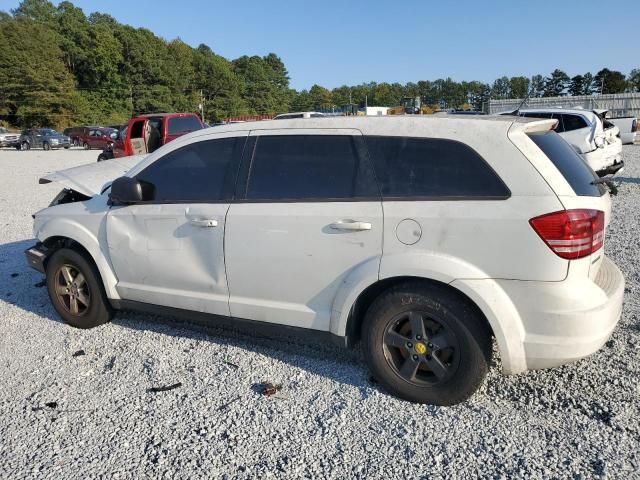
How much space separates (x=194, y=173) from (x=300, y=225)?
42.4 inches

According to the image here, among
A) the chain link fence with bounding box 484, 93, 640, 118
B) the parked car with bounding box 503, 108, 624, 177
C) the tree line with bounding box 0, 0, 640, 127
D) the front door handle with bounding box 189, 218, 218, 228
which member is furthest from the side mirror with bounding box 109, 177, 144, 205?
the tree line with bounding box 0, 0, 640, 127

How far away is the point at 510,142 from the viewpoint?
9.50 feet

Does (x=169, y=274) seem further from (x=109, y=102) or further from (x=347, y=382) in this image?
(x=109, y=102)

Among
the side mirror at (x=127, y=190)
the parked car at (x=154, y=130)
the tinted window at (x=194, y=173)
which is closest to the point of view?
the tinted window at (x=194, y=173)

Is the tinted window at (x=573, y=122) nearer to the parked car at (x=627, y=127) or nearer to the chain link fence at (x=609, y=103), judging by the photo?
the parked car at (x=627, y=127)

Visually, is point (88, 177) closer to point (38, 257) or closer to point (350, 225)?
point (38, 257)

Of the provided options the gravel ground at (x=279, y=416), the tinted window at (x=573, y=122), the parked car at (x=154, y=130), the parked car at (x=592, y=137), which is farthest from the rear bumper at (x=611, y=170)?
the parked car at (x=154, y=130)

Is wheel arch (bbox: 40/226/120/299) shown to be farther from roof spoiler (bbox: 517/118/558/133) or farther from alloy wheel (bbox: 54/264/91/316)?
roof spoiler (bbox: 517/118/558/133)

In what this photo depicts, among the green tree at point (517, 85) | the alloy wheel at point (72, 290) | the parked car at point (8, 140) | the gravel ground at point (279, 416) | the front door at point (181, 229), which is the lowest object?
the parked car at point (8, 140)

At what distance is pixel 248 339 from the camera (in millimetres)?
4215

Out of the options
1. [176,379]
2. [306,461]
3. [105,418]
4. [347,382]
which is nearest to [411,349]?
[347,382]

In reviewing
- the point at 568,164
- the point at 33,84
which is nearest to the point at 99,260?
the point at 568,164

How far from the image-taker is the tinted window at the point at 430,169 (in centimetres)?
293

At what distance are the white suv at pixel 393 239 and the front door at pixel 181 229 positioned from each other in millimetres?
12
